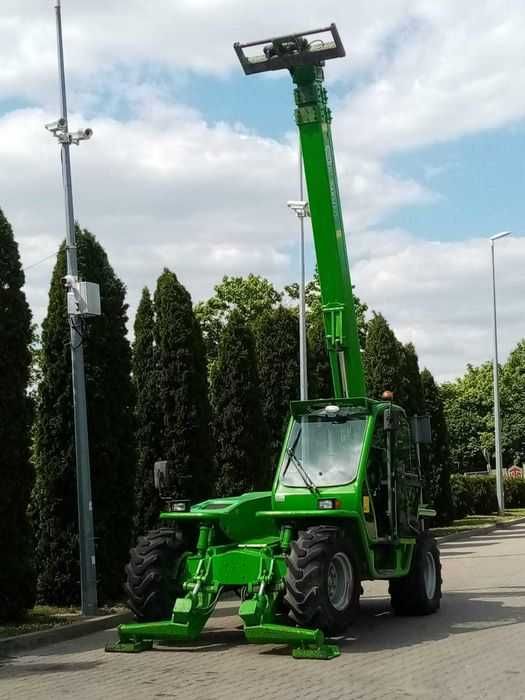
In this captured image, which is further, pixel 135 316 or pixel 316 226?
pixel 135 316

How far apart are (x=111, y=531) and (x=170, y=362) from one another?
15.1 ft

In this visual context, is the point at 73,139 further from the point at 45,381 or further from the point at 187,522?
the point at 187,522

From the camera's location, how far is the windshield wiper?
12437 millimetres

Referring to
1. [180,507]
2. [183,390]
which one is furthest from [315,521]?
[183,390]

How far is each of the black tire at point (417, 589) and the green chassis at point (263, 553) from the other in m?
0.22

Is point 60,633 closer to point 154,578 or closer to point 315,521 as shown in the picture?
point 154,578

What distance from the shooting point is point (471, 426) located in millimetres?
85000

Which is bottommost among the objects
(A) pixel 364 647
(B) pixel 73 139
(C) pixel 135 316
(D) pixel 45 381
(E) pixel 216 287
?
(A) pixel 364 647

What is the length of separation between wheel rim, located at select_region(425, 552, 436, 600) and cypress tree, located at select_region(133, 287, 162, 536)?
644 cm

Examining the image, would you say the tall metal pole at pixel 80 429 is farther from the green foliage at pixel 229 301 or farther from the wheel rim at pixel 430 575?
the green foliage at pixel 229 301

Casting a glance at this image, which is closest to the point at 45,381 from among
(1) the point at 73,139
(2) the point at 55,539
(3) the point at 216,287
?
(2) the point at 55,539

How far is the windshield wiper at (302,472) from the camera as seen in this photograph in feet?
40.8

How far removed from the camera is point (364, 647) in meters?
11.3

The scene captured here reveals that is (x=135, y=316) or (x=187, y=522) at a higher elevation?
(x=135, y=316)
